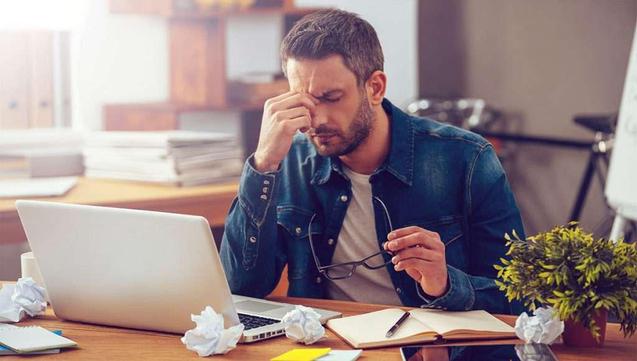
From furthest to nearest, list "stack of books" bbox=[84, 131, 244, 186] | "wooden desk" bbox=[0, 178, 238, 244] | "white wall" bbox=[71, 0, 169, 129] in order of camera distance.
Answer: "white wall" bbox=[71, 0, 169, 129], "stack of books" bbox=[84, 131, 244, 186], "wooden desk" bbox=[0, 178, 238, 244]

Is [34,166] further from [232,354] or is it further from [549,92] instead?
[549,92]

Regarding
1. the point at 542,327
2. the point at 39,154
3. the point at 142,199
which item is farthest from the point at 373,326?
the point at 39,154

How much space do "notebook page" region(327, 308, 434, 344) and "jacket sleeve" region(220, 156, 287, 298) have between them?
0.35 metres

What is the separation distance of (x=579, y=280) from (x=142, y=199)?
1.59 meters

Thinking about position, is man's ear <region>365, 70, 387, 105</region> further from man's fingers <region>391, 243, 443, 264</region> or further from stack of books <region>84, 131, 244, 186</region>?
stack of books <region>84, 131, 244, 186</region>

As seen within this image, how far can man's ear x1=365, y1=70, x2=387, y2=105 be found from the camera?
2197 mm

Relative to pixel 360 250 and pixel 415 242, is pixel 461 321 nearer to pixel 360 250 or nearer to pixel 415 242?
pixel 415 242

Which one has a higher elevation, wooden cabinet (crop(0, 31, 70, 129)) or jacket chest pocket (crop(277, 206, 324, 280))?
wooden cabinet (crop(0, 31, 70, 129))

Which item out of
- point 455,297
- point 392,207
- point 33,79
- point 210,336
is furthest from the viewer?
point 33,79

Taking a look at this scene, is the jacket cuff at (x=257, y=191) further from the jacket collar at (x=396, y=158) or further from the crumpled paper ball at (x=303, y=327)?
the crumpled paper ball at (x=303, y=327)

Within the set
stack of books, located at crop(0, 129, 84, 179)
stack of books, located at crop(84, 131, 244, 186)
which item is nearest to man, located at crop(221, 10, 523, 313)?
stack of books, located at crop(84, 131, 244, 186)

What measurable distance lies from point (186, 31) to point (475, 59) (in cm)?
267

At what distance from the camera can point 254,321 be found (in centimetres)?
176

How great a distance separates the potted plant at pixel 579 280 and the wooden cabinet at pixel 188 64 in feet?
7.04
